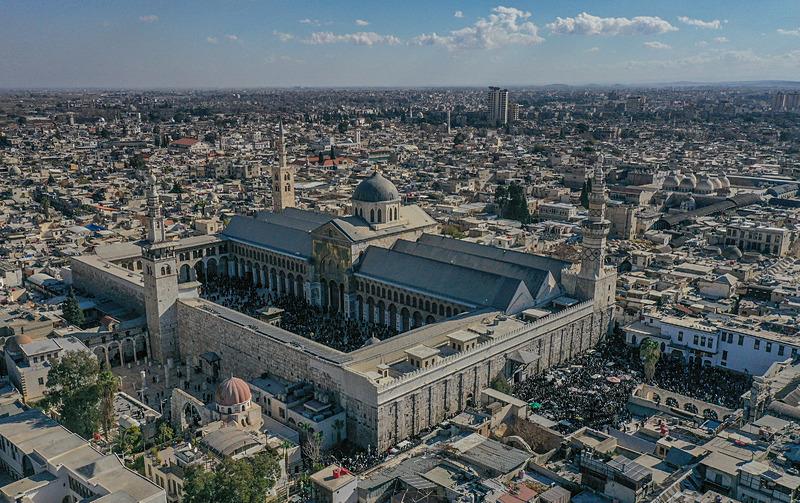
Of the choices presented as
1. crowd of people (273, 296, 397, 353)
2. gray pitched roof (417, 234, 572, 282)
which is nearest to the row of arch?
crowd of people (273, 296, 397, 353)

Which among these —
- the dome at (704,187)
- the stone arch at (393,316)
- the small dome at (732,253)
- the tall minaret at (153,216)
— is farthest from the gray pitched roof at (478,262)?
the dome at (704,187)

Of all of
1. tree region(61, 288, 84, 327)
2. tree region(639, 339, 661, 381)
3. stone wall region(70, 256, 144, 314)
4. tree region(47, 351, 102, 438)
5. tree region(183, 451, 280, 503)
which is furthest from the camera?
stone wall region(70, 256, 144, 314)

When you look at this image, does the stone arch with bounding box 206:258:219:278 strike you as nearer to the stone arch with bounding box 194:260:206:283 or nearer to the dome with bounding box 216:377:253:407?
the stone arch with bounding box 194:260:206:283

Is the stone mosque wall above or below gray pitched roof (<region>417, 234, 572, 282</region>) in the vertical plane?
below

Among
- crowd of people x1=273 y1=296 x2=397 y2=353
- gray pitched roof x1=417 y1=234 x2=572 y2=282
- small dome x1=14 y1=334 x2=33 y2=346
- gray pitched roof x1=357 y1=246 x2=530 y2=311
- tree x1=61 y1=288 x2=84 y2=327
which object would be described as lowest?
crowd of people x1=273 y1=296 x2=397 y2=353

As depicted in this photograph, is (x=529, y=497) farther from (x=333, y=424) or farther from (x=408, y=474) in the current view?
(x=333, y=424)

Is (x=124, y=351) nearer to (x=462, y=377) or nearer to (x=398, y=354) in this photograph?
(x=398, y=354)
